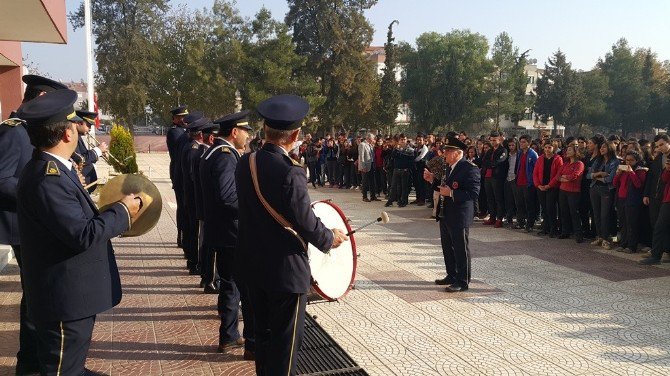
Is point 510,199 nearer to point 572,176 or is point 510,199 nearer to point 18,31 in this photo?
point 572,176

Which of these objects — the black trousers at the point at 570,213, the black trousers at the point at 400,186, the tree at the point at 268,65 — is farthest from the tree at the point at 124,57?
the black trousers at the point at 570,213

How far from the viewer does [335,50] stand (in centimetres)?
4841

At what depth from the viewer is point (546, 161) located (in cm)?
1022

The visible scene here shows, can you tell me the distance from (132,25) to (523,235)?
48.2 meters

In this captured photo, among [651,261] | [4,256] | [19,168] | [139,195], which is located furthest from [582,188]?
[4,256]

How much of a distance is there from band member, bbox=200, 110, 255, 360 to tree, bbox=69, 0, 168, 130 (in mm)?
46049

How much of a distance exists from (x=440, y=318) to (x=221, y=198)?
8.59ft

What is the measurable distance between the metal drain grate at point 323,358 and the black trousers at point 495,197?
7181 millimetres

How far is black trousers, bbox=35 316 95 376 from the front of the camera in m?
2.93

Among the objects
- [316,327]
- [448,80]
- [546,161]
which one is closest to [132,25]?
[448,80]

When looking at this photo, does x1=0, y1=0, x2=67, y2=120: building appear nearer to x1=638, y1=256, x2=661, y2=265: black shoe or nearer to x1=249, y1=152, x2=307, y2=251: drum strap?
x1=249, y1=152, x2=307, y2=251: drum strap

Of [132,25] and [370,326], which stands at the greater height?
[132,25]

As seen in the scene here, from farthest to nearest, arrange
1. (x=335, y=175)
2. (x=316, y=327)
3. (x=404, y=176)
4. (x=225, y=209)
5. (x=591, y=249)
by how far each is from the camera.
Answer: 1. (x=335, y=175)
2. (x=404, y=176)
3. (x=591, y=249)
4. (x=316, y=327)
5. (x=225, y=209)

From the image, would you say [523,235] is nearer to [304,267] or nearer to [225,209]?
[225,209]
